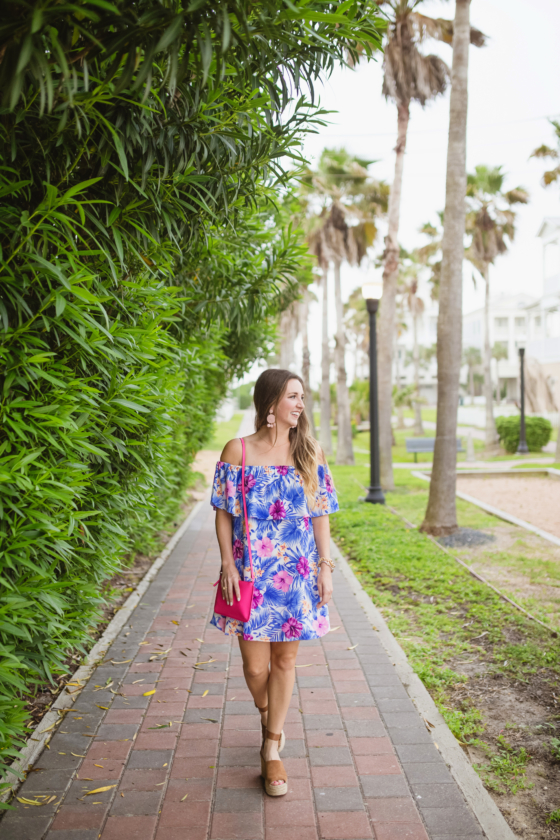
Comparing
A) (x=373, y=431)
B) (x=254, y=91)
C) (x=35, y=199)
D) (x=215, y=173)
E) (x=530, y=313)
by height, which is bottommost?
(x=373, y=431)

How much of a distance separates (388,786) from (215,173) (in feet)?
10.4

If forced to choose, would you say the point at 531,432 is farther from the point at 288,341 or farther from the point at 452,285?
the point at 288,341

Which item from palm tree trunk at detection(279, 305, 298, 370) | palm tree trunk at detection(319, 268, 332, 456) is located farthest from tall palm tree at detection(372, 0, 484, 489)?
palm tree trunk at detection(279, 305, 298, 370)

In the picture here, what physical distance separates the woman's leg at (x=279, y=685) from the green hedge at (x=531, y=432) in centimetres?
2222

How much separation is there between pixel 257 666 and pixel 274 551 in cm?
58

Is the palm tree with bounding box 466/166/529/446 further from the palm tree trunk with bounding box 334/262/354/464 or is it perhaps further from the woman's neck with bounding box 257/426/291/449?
the woman's neck with bounding box 257/426/291/449

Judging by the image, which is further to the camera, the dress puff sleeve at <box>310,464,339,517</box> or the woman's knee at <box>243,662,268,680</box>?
the dress puff sleeve at <box>310,464,339,517</box>

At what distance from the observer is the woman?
314 cm

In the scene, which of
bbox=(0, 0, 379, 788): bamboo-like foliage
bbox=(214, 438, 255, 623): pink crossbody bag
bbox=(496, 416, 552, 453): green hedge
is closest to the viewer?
bbox=(0, 0, 379, 788): bamboo-like foliage

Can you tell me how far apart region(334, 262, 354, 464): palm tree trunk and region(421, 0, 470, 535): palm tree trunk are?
12205 millimetres

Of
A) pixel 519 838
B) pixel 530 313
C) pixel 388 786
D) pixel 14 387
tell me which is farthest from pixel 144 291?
pixel 530 313

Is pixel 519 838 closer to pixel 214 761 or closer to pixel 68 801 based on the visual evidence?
pixel 214 761

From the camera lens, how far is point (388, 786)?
10.2 feet

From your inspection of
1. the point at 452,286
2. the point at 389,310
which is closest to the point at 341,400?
the point at 389,310
